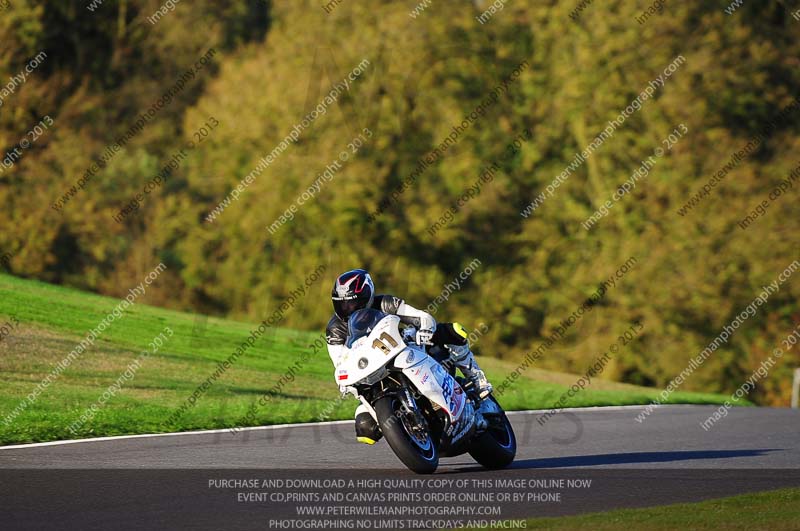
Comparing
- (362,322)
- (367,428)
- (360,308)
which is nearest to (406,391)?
(367,428)

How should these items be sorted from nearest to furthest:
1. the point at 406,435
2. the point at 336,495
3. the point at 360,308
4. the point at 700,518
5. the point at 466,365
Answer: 1. the point at 700,518
2. the point at 336,495
3. the point at 406,435
4. the point at 360,308
5. the point at 466,365

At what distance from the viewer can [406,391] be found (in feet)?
34.7

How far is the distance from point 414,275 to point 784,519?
1194 inches

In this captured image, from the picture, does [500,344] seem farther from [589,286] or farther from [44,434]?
[44,434]

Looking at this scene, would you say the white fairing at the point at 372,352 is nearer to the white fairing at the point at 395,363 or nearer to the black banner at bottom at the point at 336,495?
the white fairing at the point at 395,363

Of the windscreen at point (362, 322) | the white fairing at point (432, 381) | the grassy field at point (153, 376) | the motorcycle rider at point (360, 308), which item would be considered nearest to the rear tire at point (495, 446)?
the motorcycle rider at point (360, 308)

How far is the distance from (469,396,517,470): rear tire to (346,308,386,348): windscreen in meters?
1.54

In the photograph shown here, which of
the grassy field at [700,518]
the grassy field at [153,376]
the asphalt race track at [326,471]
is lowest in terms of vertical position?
the grassy field at [153,376]

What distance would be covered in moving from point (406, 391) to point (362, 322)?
0.71 metres

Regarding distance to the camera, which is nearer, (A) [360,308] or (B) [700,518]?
(B) [700,518]

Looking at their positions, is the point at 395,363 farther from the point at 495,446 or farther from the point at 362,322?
the point at 495,446

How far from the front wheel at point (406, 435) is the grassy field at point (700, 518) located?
1987 millimetres

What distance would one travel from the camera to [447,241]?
38156 mm

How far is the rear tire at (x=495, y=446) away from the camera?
11.4 metres
